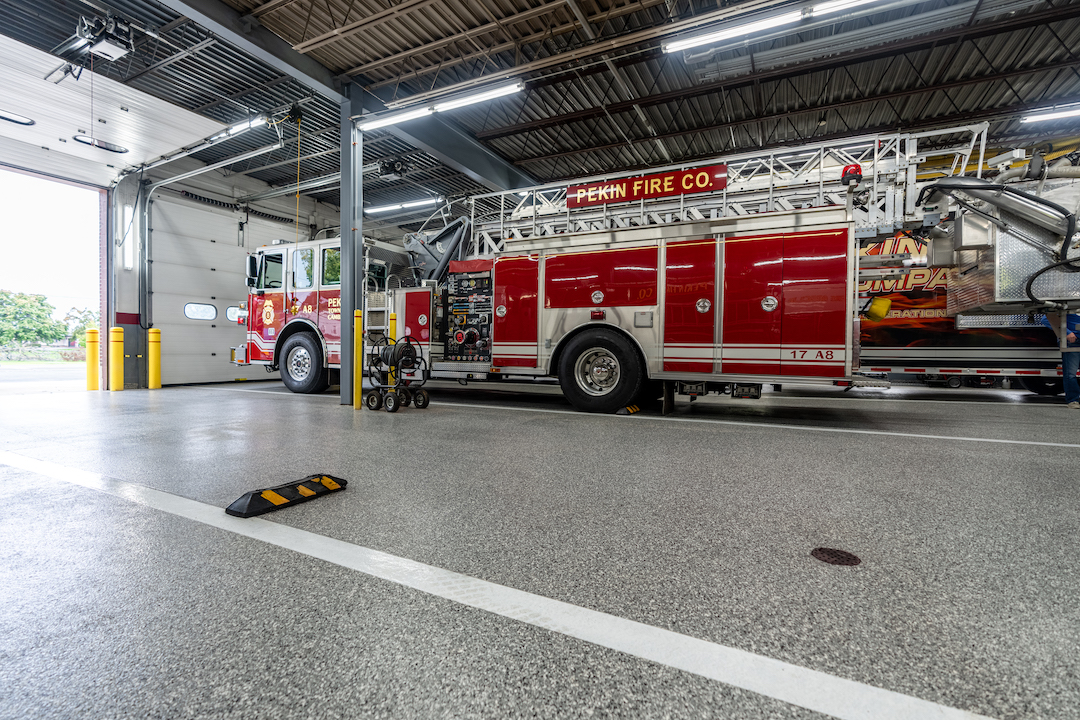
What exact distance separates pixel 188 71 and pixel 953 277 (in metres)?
14.1

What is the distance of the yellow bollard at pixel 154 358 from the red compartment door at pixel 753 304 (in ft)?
38.6

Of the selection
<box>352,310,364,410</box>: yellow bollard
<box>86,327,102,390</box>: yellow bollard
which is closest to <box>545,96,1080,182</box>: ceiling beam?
<box>352,310,364,410</box>: yellow bollard

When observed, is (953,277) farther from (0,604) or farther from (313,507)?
(0,604)

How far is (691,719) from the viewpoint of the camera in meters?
1.04

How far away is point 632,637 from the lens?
53.9 inches

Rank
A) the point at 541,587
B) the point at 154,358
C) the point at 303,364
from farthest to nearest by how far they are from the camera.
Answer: the point at 154,358 → the point at 303,364 → the point at 541,587

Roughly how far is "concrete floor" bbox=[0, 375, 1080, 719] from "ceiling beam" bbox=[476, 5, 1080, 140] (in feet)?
23.2

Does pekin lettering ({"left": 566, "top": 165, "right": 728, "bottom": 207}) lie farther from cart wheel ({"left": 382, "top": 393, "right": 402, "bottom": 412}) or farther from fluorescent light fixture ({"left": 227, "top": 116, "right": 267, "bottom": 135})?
fluorescent light fixture ({"left": 227, "top": 116, "right": 267, "bottom": 135})

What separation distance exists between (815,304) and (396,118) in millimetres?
6626

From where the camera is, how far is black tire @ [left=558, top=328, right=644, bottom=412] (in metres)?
6.23

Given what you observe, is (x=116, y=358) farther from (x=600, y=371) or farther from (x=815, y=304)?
(x=815, y=304)

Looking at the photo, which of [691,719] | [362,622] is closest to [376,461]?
[362,622]

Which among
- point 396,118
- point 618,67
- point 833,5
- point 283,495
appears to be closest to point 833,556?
point 283,495

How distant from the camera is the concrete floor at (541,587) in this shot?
1143 millimetres
